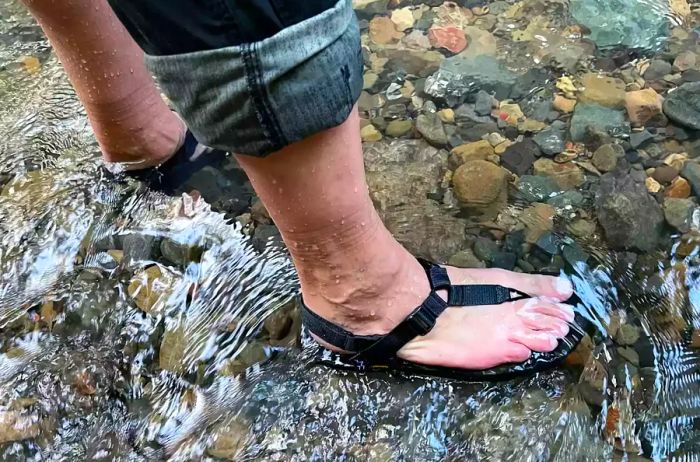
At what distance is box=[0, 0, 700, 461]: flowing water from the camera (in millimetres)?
1100

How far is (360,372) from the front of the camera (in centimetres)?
118

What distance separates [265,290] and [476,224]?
488 mm

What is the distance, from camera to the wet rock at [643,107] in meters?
1.52

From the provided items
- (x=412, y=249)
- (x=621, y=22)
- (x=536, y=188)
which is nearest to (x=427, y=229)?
(x=412, y=249)

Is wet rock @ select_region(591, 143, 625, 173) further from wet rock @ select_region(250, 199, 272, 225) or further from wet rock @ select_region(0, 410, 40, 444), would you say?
wet rock @ select_region(0, 410, 40, 444)

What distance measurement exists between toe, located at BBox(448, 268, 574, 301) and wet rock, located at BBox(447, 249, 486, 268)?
0.21 feet

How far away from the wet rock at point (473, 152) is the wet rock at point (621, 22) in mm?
521

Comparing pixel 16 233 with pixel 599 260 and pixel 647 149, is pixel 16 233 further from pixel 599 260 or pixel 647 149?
pixel 647 149

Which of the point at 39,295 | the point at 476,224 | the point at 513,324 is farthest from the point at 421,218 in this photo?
the point at 39,295

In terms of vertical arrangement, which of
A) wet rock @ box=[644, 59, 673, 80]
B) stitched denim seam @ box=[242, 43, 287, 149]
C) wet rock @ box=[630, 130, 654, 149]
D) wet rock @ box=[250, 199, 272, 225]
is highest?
stitched denim seam @ box=[242, 43, 287, 149]

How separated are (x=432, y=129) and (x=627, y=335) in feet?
2.31

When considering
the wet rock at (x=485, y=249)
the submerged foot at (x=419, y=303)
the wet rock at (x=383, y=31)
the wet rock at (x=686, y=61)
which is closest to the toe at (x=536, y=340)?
the submerged foot at (x=419, y=303)

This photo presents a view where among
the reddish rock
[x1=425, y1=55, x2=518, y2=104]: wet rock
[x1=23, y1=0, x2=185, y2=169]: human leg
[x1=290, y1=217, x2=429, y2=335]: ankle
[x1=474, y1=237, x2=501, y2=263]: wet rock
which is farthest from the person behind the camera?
the reddish rock

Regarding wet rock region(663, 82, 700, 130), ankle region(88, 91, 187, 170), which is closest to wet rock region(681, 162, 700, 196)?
wet rock region(663, 82, 700, 130)
